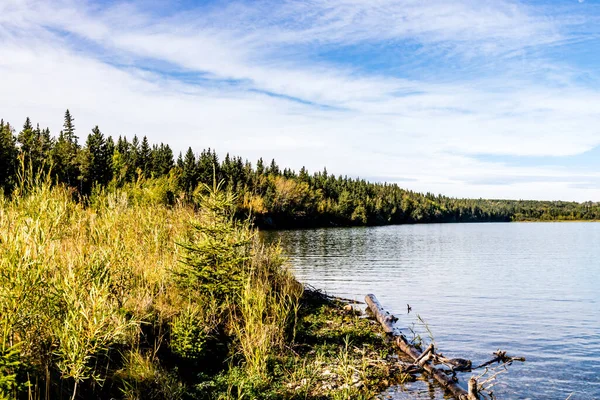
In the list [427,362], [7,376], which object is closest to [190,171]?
[427,362]

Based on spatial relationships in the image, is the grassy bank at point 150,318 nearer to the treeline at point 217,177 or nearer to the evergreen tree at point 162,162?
the treeline at point 217,177

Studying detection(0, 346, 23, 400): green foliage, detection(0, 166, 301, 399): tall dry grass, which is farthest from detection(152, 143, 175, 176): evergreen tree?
detection(0, 346, 23, 400): green foliage

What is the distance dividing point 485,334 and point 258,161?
111 m

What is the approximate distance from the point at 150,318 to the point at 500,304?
16937 millimetres

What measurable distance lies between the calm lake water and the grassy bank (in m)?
2.64

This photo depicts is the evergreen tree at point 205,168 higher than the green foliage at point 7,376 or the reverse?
higher

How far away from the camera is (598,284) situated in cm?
2662

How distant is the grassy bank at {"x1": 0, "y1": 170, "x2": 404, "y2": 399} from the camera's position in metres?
6.19

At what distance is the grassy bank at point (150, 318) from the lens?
619 centimetres

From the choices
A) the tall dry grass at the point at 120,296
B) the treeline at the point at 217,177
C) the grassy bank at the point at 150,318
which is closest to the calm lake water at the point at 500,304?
the grassy bank at the point at 150,318

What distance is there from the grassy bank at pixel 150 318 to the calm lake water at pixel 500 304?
8.67ft

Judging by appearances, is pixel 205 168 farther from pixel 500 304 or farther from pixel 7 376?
pixel 7 376

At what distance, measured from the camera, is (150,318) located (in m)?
9.80

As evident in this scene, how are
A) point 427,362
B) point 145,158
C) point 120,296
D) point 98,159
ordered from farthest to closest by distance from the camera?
point 145,158 → point 98,159 → point 427,362 → point 120,296
